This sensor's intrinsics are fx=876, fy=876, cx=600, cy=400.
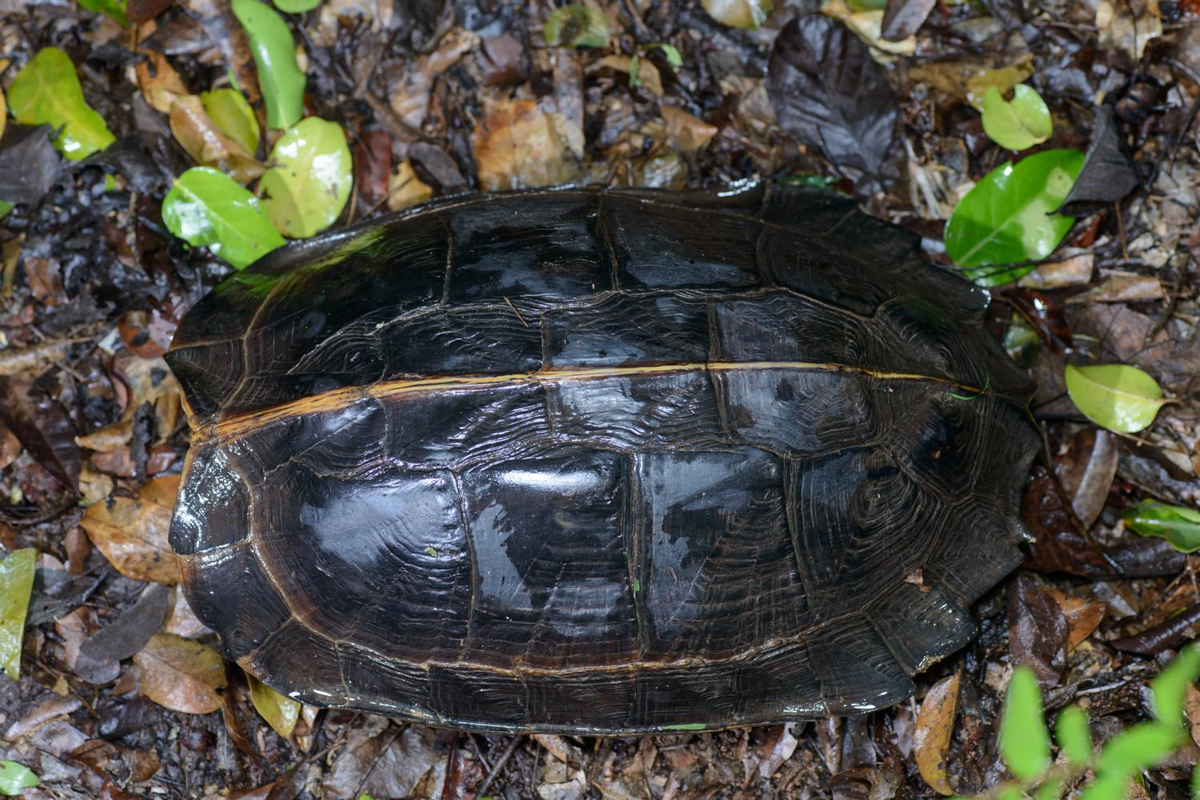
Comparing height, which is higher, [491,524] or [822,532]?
[491,524]

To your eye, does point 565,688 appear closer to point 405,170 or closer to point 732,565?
point 732,565

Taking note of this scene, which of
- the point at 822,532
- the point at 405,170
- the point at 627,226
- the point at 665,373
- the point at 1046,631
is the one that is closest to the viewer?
the point at 665,373

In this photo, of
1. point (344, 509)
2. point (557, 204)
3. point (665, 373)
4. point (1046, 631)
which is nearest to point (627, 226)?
point (557, 204)

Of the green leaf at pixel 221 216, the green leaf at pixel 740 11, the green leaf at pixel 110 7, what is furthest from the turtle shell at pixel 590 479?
the green leaf at pixel 110 7

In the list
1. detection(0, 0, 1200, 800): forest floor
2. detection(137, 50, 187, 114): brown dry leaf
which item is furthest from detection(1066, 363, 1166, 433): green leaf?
detection(137, 50, 187, 114): brown dry leaf

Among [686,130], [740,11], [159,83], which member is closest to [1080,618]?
[686,130]

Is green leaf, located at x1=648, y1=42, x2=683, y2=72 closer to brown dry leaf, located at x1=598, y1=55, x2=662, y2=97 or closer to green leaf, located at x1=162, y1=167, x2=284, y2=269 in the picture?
brown dry leaf, located at x1=598, y1=55, x2=662, y2=97
